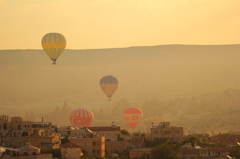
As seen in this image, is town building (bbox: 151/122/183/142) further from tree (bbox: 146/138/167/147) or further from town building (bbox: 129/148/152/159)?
town building (bbox: 129/148/152/159)

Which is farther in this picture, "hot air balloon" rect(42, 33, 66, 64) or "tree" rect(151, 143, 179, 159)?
"hot air balloon" rect(42, 33, 66, 64)

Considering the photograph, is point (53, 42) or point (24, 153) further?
point (53, 42)

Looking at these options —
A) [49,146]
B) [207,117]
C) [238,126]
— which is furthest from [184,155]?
[207,117]

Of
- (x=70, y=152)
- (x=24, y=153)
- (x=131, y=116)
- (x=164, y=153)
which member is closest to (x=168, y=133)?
(x=164, y=153)

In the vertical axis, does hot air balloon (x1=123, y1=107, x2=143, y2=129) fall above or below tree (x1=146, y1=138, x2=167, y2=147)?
above

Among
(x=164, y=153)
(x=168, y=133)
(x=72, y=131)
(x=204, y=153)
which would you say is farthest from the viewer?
(x=168, y=133)

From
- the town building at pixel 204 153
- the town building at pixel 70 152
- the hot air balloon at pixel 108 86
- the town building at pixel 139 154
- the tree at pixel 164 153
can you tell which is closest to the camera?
the town building at pixel 70 152

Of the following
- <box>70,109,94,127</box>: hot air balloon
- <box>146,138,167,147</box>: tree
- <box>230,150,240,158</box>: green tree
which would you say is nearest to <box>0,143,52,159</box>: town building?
<box>146,138,167,147</box>: tree

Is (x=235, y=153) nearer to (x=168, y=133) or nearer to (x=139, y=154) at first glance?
(x=139, y=154)

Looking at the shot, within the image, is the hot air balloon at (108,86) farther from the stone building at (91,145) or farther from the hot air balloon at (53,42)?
the stone building at (91,145)

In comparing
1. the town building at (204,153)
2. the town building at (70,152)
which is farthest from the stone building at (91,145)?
the town building at (204,153)

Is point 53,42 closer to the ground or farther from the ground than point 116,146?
farther from the ground
